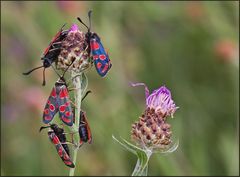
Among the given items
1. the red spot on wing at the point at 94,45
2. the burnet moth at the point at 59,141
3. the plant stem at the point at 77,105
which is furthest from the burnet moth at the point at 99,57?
the burnet moth at the point at 59,141

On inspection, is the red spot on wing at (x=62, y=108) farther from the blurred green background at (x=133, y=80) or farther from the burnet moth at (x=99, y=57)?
the blurred green background at (x=133, y=80)

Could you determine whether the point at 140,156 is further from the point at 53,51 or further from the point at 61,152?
the point at 53,51

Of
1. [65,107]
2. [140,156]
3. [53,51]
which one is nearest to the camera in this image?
[140,156]

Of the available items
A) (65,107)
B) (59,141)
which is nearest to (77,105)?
(65,107)

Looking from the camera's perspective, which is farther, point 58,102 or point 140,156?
point 58,102

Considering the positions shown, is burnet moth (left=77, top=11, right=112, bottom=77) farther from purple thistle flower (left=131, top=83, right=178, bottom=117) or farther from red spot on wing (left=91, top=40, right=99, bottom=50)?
purple thistle flower (left=131, top=83, right=178, bottom=117)

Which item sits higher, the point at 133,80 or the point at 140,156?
the point at 133,80

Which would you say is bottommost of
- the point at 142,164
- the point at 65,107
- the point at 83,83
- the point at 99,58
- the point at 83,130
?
the point at 142,164
